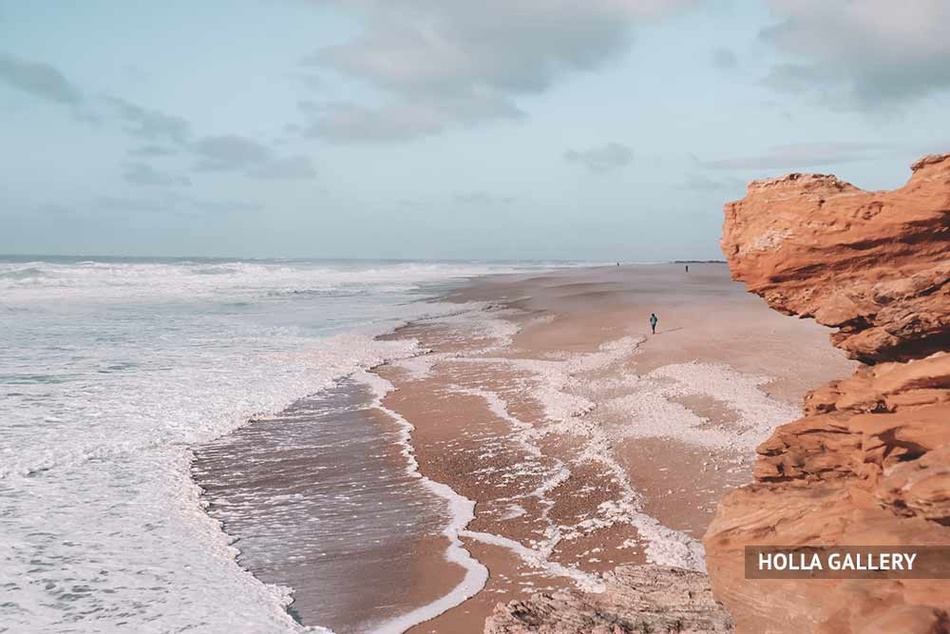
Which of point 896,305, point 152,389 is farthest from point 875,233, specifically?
point 152,389

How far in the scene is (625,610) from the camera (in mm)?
7504

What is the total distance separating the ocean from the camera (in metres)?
9.35

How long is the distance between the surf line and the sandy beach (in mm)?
142

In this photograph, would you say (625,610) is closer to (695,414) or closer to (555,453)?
(555,453)

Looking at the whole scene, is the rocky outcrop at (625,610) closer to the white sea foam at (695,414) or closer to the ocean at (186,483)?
the ocean at (186,483)

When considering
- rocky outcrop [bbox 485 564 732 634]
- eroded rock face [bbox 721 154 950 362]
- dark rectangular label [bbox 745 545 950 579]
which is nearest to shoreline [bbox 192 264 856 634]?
rocky outcrop [bbox 485 564 732 634]

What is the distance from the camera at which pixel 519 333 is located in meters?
36.2

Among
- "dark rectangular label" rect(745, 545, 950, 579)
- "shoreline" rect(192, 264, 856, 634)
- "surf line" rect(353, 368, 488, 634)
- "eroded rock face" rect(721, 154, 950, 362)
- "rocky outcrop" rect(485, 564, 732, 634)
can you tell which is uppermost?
"eroded rock face" rect(721, 154, 950, 362)

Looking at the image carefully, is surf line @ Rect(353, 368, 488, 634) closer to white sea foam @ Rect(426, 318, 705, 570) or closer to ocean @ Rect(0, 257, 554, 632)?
ocean @ Rect(0, 257, 554, 632)

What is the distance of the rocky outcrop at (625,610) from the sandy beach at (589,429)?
131 cm

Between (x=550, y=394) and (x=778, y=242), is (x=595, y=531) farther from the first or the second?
(x=550, y=394)

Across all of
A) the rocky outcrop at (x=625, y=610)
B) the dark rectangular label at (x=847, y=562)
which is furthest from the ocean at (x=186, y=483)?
the dark rectangular label at (x=847, y=562)

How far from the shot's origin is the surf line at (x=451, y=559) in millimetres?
8914

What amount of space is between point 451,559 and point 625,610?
3.69 metres
